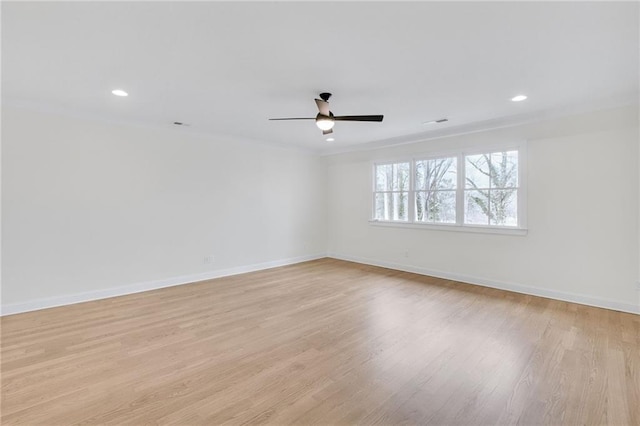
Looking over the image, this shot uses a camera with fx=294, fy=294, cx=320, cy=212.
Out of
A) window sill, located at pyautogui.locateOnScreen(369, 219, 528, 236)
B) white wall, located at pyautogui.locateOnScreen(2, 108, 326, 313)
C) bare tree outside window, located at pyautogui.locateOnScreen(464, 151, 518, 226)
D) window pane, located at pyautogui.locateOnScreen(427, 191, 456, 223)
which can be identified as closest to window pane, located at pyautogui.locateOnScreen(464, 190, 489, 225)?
bare tree outside window, located at pyautogui.locateOnScreen(464, 151, 518, 226)

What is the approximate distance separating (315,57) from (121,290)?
4.13 m

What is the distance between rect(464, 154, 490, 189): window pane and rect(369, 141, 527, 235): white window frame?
6cm

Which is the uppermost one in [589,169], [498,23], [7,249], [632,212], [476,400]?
[498,23]

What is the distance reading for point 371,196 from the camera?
6273 millimetres

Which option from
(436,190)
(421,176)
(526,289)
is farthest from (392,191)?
(526,289)

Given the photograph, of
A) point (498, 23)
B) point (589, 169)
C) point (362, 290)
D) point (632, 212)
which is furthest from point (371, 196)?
point (498, 23)

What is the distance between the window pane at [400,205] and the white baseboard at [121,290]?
8.73 ft

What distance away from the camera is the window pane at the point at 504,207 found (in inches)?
174

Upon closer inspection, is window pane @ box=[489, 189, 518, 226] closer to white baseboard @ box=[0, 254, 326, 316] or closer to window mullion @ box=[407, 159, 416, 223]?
window mullion @ box=[407, 159, 416, 223]

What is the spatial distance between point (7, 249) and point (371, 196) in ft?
18.4

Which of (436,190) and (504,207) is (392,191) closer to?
(436,190)

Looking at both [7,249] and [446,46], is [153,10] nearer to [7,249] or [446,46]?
[446,46]

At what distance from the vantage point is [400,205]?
587 centimetres

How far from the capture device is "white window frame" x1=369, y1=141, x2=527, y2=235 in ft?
14.0
